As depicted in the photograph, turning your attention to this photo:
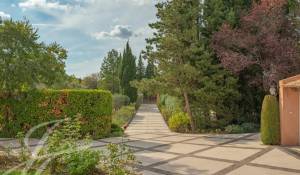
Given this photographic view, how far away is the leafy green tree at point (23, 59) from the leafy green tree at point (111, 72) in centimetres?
3194

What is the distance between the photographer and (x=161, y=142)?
42.4 ft

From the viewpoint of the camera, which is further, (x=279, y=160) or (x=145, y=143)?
(x=145, y=143)

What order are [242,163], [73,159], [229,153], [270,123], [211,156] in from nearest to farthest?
1. [73,159]
2. [242,163]
3. [211,156]
4. [229,153]
5. [270,123]

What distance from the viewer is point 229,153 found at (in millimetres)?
10289

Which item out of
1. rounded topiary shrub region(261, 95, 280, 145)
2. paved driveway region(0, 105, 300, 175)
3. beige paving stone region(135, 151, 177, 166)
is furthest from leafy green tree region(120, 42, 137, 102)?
beige paving stone region(135, 151, 177, 166)

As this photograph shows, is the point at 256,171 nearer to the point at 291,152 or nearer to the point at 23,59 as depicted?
the point at 291,152

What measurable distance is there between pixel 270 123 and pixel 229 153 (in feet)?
9.12

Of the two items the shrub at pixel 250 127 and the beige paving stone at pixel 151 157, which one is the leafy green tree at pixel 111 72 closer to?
the shrub at pixel 250 127

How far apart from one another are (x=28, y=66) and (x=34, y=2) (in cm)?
334

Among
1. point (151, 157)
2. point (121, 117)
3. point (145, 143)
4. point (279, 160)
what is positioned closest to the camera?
point (279, 160)

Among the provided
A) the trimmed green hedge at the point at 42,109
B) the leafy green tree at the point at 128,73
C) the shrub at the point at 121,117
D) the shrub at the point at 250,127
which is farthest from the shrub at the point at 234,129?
the leafy green tree at the point at 128,73

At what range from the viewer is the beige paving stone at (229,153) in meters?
9.63

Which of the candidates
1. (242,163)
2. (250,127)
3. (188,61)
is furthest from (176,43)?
(242,163)

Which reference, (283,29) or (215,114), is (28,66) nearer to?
(215,114)
